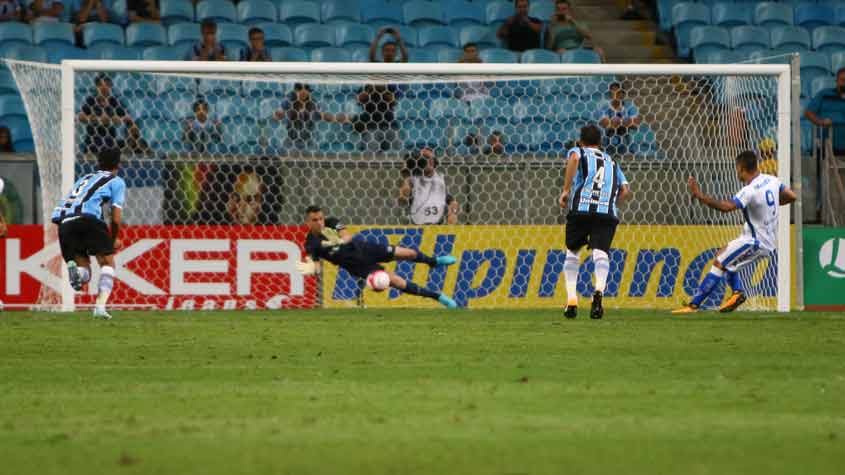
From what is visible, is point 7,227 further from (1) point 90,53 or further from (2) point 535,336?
(2) point 535,336

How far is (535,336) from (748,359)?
2.29 metres

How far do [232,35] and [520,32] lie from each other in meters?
4.05

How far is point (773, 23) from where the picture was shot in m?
21.2

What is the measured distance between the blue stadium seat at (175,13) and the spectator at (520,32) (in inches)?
175

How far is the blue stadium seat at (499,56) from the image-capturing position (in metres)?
18.8

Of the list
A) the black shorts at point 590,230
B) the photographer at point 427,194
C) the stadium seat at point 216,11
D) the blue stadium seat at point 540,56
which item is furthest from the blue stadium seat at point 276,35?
the black shorts at point 590,230

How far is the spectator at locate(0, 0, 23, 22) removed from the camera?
18.9 m

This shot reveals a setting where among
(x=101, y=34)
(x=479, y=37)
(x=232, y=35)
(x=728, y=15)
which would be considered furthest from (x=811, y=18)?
(x=101, y=34)

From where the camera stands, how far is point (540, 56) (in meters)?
19.0

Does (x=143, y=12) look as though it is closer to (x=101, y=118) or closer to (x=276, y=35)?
(x=276, y=35)

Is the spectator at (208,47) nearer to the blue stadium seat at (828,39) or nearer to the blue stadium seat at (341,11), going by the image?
the blue stadium seat at (341,11)

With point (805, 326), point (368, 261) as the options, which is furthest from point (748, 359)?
point (368, 261)

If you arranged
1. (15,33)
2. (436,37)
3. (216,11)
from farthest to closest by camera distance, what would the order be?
1. (216,11)
2. (436,37)
3. (15,33)

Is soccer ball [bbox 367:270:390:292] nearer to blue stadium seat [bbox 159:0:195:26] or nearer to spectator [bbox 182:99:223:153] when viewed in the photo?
→ spectator [bbox 182:99:223:153]
